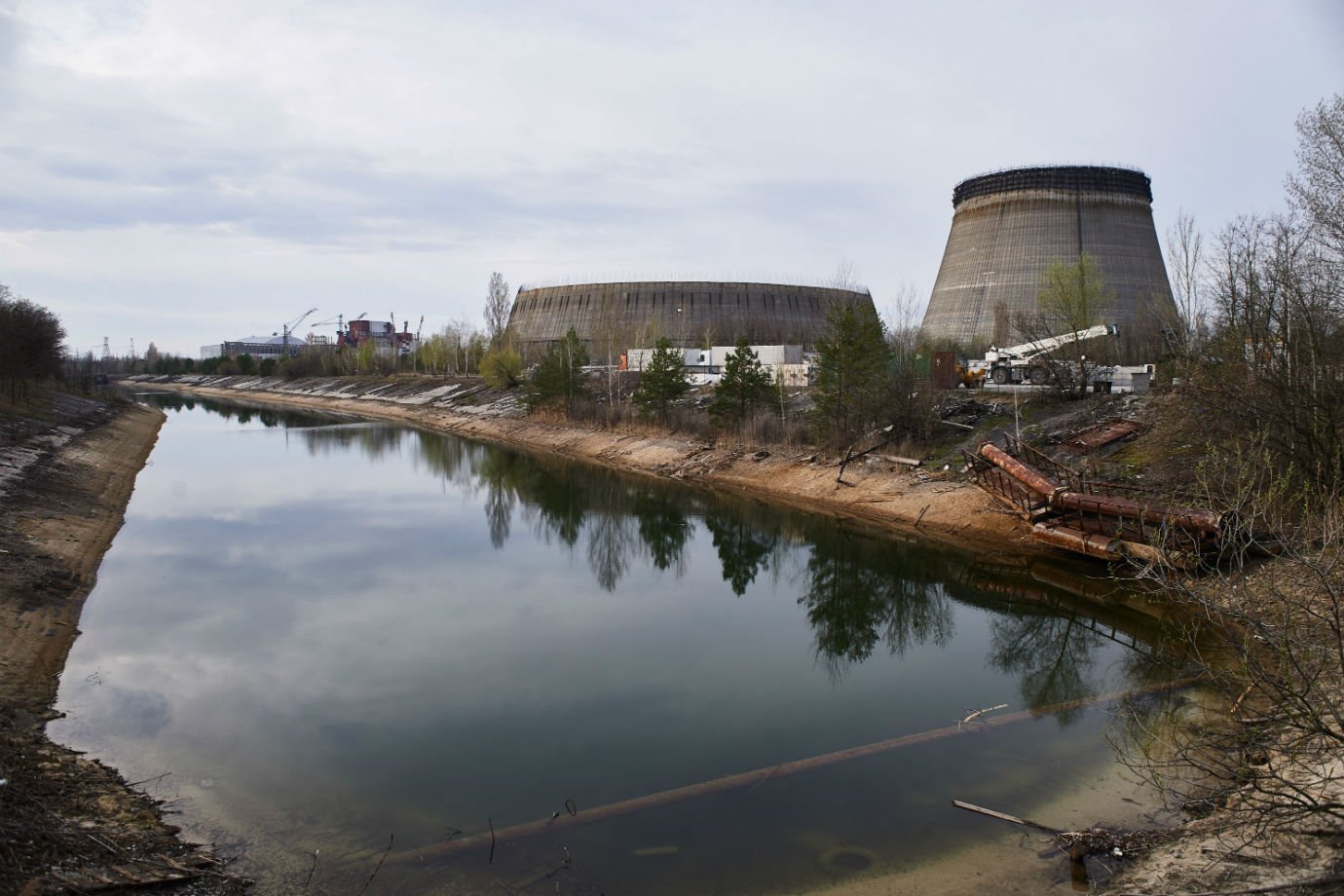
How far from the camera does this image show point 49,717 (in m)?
8.44

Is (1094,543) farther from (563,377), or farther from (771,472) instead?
(563,377)

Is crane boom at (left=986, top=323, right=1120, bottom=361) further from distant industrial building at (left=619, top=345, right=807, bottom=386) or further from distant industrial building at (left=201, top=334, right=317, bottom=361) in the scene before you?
distant industrial building at (left=201, top=334, right=317, bottom=361)

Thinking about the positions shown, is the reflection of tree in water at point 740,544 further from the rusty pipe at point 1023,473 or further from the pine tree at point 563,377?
the pine tree at point 563,377

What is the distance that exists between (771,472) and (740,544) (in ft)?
21.3

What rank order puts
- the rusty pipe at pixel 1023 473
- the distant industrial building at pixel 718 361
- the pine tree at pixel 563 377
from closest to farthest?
the rusty pipe at pixel 1023 473 → the distant industrial building at pixel 718 361 → the pine tree at pixel 563 377

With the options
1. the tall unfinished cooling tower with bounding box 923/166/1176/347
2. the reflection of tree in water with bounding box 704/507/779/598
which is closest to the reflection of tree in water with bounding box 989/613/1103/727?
the reflection of tree in water with bounding box 704/507/779/598

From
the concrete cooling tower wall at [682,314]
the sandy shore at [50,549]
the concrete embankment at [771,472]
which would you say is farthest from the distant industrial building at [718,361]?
the sandy shore at [50,549]

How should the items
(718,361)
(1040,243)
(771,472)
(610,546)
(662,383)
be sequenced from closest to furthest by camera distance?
(610,546) < (771,472) < (662,383) < (1040,243) < (718,361)

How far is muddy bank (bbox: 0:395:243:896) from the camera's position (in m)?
5.36

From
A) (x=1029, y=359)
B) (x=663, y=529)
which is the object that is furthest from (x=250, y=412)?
(x=1029, y=359)

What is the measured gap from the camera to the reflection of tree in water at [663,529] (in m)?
16.5

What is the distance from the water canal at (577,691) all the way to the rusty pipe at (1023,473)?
142cm

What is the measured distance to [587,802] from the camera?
7.09m

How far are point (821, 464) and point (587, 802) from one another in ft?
54.5
